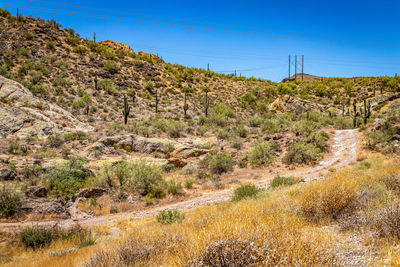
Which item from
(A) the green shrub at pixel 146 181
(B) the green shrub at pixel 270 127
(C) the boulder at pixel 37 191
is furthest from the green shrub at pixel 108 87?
(C) the boulder at pixel 37 191

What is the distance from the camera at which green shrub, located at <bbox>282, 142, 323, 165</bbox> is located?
50.0ft

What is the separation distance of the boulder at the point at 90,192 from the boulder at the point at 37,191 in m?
1.43

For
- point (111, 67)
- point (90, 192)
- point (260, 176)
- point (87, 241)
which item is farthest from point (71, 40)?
point (87, 241)

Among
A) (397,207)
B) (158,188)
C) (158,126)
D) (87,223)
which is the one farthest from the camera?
(158,126)

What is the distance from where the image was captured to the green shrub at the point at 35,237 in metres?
5.50

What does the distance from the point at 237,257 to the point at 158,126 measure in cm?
2319

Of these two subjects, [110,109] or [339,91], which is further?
[339,91]

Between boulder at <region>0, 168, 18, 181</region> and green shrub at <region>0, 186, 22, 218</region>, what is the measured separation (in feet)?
7.63

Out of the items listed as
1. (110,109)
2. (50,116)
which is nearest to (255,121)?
(110,109)

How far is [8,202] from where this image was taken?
7707 millimetres

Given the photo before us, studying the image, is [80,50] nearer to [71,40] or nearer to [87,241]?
[71,40]

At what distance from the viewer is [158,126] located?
25016 mm

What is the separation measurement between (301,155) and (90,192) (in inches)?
525

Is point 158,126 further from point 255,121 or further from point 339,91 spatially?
point 339,91
